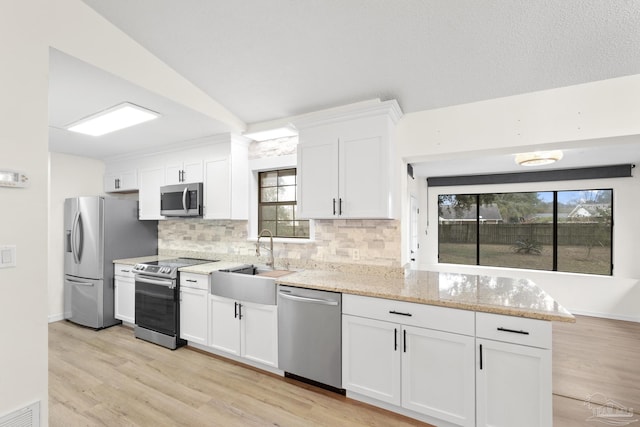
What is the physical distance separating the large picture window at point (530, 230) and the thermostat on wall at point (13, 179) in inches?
243

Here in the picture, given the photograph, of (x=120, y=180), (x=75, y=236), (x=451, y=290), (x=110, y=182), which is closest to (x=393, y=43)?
(x=451, y=290)

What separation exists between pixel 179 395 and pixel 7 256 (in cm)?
161

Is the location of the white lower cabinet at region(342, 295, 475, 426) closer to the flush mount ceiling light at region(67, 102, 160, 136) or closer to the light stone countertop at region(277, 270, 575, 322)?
the light stone countertop at region(277, 270, 575, 322)

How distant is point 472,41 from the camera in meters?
1.93

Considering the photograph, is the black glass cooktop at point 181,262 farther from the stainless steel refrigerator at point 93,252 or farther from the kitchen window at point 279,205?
the kitchen window at point 279,205

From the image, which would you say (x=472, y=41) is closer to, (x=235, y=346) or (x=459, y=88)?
(x=459, y=88)

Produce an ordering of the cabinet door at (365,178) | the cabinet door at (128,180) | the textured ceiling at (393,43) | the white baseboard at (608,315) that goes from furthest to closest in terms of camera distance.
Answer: the white baseboard at (608,315) → the cabinet door at (128,180) → the cabinet door at (365,178) → the textured ceiling at (393,43)

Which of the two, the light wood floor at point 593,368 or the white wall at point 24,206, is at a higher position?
the white wall at point 24,206

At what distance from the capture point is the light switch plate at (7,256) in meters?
1.63

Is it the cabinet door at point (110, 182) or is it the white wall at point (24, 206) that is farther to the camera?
the cabinet door at point (110, 182)

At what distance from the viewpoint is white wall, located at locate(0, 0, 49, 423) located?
1.64 m

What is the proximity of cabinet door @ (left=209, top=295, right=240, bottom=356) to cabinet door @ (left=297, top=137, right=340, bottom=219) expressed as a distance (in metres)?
1.20

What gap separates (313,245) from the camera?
325 centimetres

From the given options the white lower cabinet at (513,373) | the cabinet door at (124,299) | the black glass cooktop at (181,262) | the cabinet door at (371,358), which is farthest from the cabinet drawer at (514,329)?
the cabinet door at (124,299)
